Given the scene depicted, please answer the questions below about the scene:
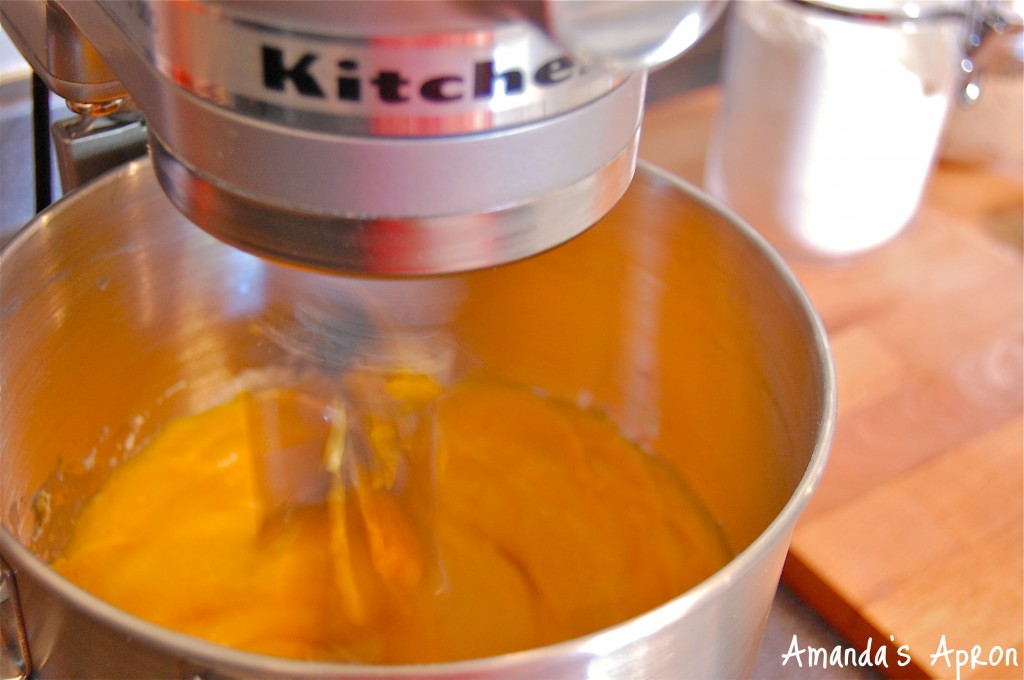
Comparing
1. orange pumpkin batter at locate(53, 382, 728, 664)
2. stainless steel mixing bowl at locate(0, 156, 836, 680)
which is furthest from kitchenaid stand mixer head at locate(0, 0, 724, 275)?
orange pumpkin batter at locate(53, 382, 728, 664)

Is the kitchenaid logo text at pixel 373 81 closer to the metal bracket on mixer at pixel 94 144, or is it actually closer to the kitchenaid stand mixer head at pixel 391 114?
the kitchenaid stand mixer head at pixel 391 114

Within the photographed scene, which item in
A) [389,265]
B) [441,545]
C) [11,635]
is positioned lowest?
[441,545]

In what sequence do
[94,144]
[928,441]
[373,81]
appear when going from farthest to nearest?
[928,441] → [94,144] → [373,81]

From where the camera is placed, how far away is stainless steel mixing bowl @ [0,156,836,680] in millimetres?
370

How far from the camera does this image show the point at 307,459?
0.57 metres

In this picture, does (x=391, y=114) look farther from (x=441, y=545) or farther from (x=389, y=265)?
(x=441, y=545)

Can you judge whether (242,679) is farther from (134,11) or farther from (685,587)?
(685,587)

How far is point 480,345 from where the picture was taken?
2.02 ft

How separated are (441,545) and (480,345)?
0.12m

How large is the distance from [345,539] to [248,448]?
0.32 feet

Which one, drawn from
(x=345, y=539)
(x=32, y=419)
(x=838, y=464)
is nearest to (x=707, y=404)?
(x=838, y=464)

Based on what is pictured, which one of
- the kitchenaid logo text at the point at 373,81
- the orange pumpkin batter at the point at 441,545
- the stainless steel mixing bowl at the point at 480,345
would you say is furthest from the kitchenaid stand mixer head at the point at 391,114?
the orange pumpkin batter at the point at 441,545

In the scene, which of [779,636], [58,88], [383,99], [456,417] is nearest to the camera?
[383,99]

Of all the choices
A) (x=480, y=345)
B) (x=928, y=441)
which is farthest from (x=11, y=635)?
(x=928, y=441)
